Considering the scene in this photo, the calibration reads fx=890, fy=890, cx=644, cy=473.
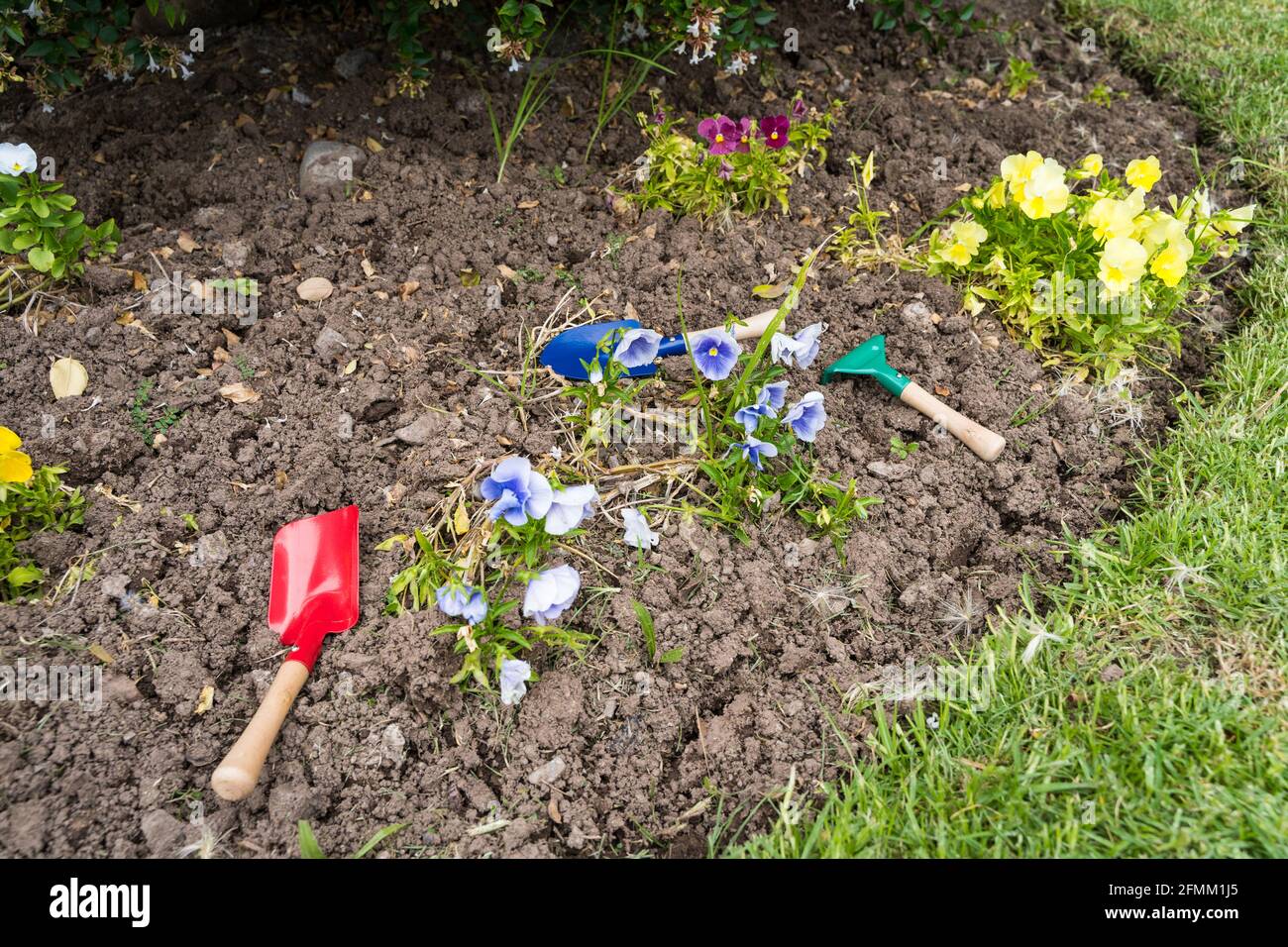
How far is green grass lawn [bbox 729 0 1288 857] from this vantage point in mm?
1647

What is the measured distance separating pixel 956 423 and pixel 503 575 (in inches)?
48.7

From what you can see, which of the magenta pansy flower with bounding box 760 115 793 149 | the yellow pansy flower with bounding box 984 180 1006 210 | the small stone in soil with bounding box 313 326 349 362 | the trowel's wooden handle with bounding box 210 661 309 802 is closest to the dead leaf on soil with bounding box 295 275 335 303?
the small stone in soil with bounding box 313 326 349 362

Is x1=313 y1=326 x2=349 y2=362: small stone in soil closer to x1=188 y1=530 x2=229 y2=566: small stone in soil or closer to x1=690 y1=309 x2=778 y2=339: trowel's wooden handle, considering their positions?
x1=188 y1=530 x2=229 y2=566: small stone in soil

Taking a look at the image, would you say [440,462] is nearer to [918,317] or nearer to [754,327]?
[754,327]

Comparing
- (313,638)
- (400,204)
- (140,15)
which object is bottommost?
(313,638)

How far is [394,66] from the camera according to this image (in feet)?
9.82

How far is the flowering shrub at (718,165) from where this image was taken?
2715mm

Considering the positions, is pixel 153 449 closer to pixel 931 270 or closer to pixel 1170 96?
pixel 931 270

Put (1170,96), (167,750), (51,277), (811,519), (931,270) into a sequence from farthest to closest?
(1170,96)
(931,270)
(51,277)
(811,519)
(167,750)

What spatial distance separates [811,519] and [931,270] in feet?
3.27

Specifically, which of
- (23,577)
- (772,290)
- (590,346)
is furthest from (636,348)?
(23,577)

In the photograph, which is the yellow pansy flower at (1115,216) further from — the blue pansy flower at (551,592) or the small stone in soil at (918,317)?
the blue pansy flower at (551,592)

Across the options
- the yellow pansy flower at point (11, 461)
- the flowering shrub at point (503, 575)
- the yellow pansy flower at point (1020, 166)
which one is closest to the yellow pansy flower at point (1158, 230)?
the yellow pansy flower at point (1020, 166)
